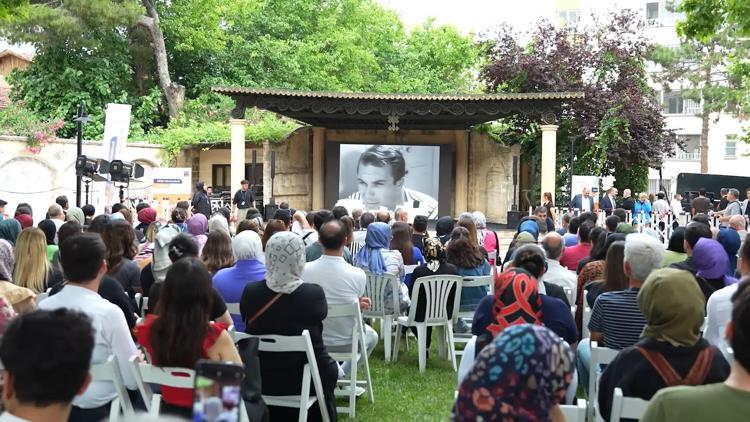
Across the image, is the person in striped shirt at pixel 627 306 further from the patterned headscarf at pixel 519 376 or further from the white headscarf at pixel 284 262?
the patterned headscarf at pixel 519 376

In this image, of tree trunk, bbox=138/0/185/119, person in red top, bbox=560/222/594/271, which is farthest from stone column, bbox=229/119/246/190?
person in red top, bbox=560/222/594/271

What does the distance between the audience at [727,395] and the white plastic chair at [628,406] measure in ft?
2.38

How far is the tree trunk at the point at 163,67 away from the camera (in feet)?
91.8

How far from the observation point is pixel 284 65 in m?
31.9

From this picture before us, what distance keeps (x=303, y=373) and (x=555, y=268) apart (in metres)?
2.50

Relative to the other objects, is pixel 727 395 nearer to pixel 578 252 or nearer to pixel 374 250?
pixel 374 250

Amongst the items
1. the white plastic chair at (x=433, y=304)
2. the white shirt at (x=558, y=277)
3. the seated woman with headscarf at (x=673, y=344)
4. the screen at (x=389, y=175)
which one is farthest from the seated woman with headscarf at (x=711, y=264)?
the screen at (x=389, y=175)

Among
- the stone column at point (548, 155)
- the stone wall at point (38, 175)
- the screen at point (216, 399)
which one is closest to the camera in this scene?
the screen at point (216, 399)

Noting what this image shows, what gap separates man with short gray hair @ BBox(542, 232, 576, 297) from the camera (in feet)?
20.0

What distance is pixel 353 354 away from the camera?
5188 mm

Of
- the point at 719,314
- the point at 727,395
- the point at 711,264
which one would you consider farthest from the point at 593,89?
the point at 727,395

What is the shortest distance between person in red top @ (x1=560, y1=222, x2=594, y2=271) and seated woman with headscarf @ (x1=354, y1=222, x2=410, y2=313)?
5.34ft

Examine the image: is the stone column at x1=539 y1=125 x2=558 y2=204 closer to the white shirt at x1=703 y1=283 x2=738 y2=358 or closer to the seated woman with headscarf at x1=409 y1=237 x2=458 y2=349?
the seated woman with headscarf at x1=409 y1=237 x2=458 y2=349

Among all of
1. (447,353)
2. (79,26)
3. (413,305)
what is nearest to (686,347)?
(413,305)
